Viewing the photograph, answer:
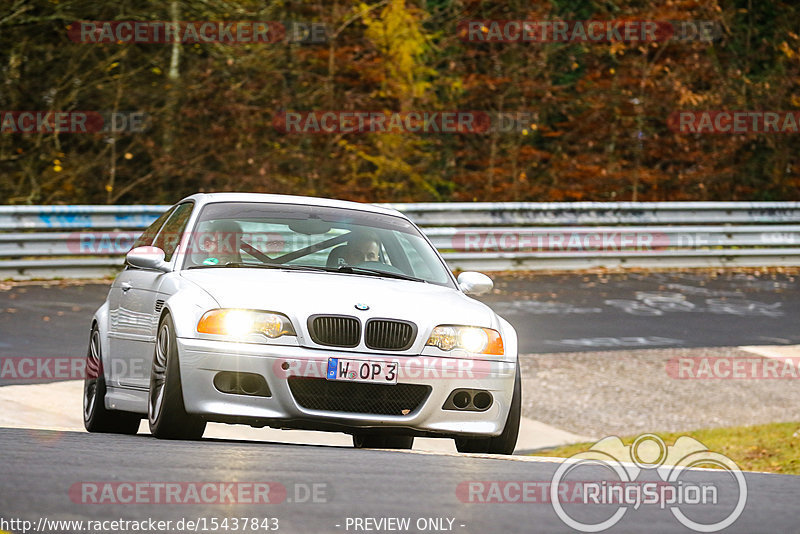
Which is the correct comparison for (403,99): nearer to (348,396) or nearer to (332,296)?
(332,296)

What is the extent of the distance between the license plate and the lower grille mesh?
3cm

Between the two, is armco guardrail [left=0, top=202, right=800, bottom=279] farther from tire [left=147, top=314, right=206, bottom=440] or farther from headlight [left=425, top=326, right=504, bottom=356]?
headlight [left=425, top=326, right=504, bottom=356]

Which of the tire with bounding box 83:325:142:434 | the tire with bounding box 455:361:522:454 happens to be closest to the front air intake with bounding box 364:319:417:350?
the tire with bounding box 455:361:522:454

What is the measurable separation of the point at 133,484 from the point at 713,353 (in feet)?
33.2

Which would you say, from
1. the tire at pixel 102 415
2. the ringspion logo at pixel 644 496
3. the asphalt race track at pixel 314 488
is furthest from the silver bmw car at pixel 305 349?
the ringspion logo at pixel 644 496

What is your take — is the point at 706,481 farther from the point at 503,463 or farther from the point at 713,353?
the point at 713,353

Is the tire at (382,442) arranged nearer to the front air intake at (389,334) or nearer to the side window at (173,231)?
the front air intake at (389,334)

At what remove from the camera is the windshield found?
7.83m

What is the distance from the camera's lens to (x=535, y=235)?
19766 mm

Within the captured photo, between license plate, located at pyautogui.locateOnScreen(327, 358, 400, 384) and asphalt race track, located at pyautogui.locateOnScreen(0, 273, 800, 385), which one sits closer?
license plate, located at pyautogui.locateOnScreen(327, 358, 400, 384)

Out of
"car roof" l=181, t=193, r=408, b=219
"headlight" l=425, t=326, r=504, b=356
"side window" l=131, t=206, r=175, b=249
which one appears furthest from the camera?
"side window" l=131, t=206, r=175, b=249

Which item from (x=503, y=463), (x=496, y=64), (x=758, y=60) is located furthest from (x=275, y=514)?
(x=758, y=60)

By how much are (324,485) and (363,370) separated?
1893 mm

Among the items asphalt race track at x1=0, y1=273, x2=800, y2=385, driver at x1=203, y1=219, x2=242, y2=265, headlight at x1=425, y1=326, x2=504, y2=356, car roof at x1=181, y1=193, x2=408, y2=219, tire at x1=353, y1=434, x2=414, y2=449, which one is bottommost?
asphalt race track at x1=0, y1=273, x2=800, y2=385
